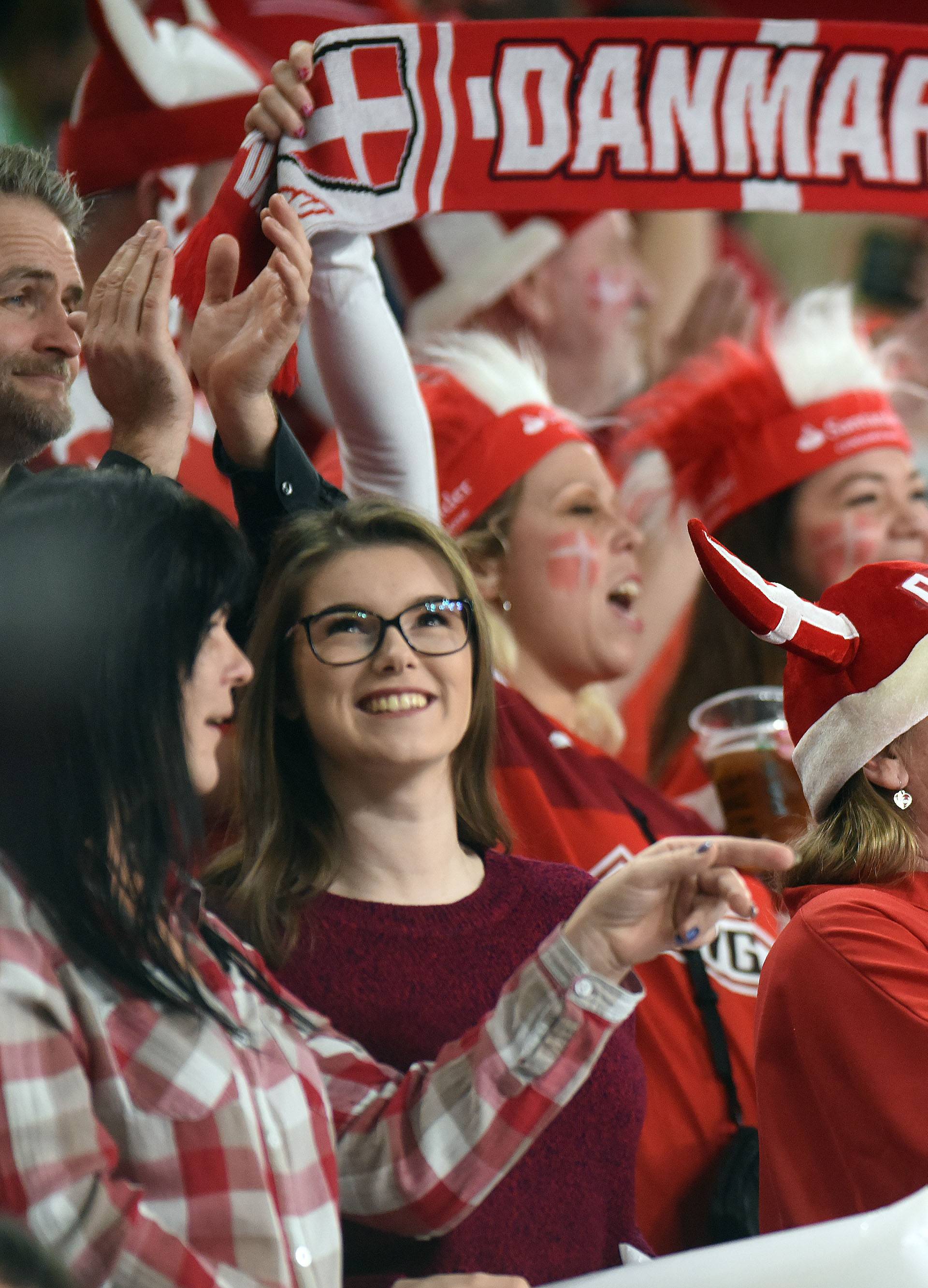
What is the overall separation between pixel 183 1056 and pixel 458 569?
484 millimetres

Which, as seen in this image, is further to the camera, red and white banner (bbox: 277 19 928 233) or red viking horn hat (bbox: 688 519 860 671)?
red and white banner (bbox: 277 19 928 233)

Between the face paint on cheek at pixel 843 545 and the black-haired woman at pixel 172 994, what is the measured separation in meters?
1.16

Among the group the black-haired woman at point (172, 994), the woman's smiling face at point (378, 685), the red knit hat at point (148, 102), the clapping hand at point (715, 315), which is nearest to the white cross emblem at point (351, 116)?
the red knit hat at point (148, 102)

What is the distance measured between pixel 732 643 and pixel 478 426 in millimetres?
594

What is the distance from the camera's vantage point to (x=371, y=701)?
1.21m

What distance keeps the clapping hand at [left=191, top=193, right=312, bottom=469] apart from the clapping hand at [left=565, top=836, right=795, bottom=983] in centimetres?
48

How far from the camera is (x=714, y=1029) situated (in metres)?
1.55

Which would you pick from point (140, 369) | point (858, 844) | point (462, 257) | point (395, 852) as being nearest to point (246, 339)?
point (140, 369)

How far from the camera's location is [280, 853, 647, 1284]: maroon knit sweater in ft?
3.71

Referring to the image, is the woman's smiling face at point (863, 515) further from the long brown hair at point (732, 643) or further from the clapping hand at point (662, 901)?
the clapping hand at point (662, 901)

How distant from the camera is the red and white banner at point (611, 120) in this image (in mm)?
1469

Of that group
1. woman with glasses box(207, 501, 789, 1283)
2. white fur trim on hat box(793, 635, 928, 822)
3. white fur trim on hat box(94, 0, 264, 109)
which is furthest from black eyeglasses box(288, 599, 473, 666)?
white fur trim on hat box(94, 0, 264, 109)

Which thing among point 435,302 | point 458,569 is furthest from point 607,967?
point 435,302

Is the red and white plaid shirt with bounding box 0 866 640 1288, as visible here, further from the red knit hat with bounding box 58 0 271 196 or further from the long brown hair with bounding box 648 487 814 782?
the long brown hair with bounding box 648 487 814 782
